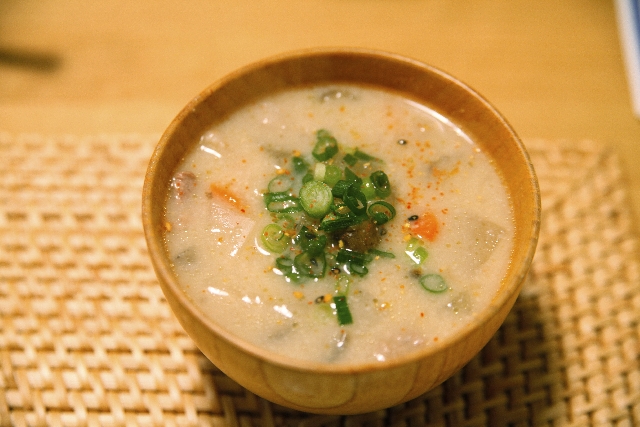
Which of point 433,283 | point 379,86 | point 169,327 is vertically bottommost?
point 169,327

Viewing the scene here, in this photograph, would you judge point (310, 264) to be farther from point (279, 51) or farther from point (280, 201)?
point (279, 51)

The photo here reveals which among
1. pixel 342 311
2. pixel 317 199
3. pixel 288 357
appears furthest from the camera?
pixel 317 199

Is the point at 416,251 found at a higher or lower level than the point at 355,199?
lower

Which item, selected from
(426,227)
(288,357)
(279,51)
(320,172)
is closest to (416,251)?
(426,227)

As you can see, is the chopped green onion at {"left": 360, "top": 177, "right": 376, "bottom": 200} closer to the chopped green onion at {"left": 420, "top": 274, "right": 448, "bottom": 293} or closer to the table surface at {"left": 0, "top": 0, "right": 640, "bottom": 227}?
the chopped green onion at {"left": 420, "top": 274, "right": 448, "bottom": 293}

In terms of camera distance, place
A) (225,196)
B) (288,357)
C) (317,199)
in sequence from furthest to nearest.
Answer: (225,196)
(317,199)
(288,357)

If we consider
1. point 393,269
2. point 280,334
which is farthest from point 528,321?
point 280,334

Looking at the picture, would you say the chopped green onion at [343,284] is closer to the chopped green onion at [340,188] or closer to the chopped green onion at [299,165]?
the chopped green onion at [340,188]
